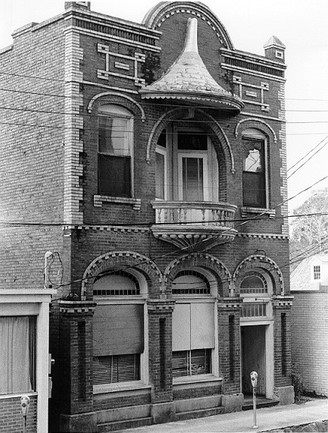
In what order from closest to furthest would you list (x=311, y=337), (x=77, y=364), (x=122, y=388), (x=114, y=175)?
(x=77, y=364), (x=122, y=388), (x=114, y=175), (x=311, y=337)

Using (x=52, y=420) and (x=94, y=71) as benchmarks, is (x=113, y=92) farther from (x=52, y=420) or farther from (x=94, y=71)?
(x=52, y=420)

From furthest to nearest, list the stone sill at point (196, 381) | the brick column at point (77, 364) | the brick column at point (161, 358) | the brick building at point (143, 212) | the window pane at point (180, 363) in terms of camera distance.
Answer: the window pane at point (180, 363) → the stone sill at point (196, 381) → the brick column at point (161, 358) → the brick building at point (143, 212) → the brick column at point (77, 364)

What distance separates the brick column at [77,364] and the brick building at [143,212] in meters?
0.03

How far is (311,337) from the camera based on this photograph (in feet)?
78.1

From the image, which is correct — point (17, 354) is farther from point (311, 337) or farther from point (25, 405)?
point (311, 337)

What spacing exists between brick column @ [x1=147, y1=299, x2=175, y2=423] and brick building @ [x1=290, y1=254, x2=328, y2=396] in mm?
6066

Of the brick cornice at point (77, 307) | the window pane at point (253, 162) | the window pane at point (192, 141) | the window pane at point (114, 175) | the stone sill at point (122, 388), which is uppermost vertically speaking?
the window pane at point (192, 141)

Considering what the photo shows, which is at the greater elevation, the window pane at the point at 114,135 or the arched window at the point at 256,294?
the window pane at the point at 114,135

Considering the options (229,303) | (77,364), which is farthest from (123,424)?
(229,303)

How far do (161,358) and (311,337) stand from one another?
6405mm

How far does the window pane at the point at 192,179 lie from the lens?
69.6 feet

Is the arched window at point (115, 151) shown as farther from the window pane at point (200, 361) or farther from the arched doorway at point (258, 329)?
the arched doorway at point (258, 329)

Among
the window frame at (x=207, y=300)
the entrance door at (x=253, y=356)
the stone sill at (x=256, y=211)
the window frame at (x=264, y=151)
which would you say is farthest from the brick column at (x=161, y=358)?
the window frame at (x=264, y=151)

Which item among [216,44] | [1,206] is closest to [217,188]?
[216,44]
